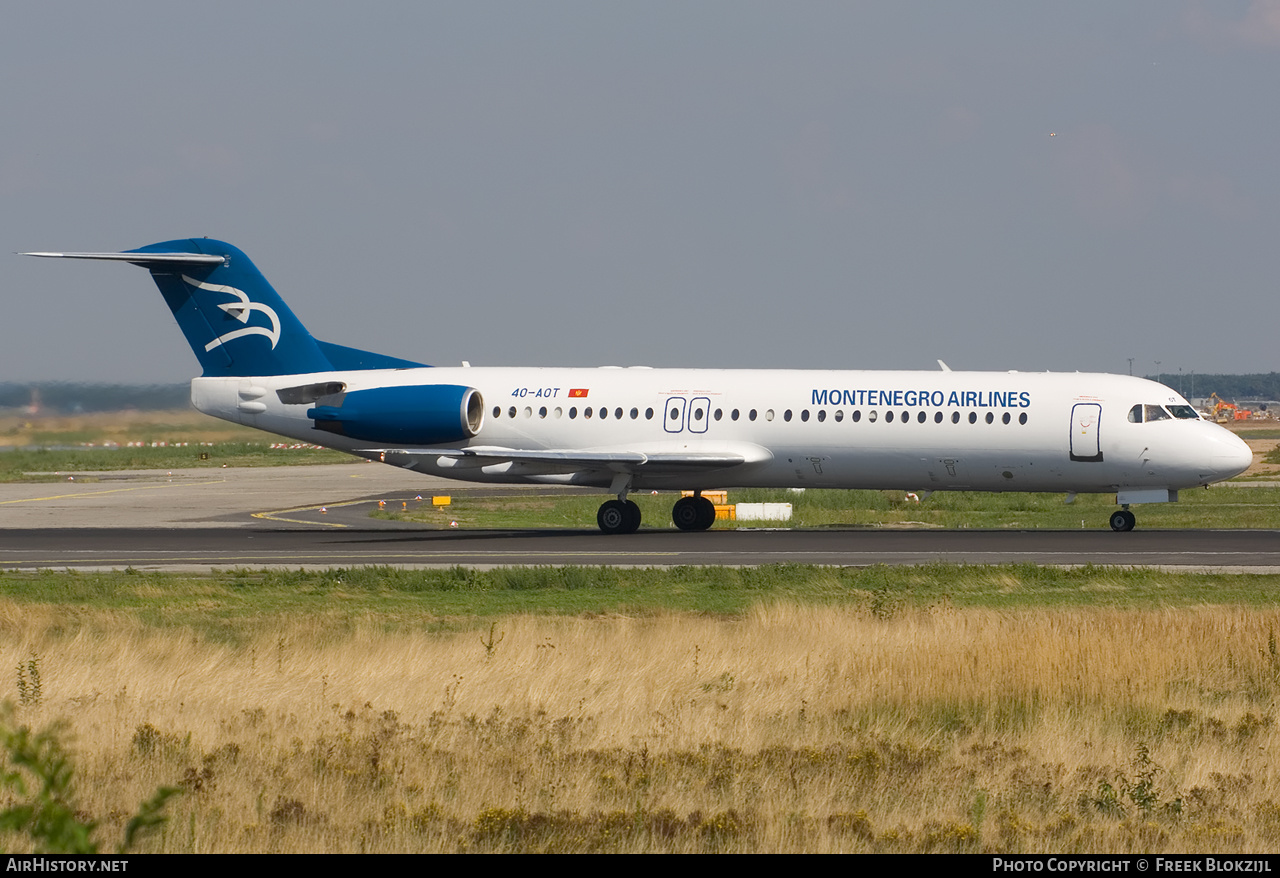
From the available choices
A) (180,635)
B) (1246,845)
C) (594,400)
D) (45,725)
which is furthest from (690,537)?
(1246,845)

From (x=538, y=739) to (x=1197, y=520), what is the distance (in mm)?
30609

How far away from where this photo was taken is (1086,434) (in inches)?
1283

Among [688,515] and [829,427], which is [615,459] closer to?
[688,515]

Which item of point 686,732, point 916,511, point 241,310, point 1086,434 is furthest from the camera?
point 916,511

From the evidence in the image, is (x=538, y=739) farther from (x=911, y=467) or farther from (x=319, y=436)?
(x=319, y=436)

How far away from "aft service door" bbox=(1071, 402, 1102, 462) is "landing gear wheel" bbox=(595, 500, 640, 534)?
33.2 ft

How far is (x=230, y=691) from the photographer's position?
44.7 ft

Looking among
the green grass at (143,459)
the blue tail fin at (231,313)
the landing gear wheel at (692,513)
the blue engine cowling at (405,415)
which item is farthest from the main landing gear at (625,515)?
the green grass at (143,459)

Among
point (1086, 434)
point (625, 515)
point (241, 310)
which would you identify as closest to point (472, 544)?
point (625, 515)

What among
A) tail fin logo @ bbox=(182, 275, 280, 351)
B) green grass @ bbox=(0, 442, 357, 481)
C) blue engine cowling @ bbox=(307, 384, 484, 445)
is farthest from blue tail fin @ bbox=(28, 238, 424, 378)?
green grass @ bbox=(0, 442, 357, 481)

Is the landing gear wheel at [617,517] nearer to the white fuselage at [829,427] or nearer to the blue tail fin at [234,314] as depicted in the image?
the white fuselage at [829,427]

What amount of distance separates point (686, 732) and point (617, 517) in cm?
2309

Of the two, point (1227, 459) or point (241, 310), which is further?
point (241, 310)

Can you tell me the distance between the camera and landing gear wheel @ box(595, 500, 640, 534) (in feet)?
115
